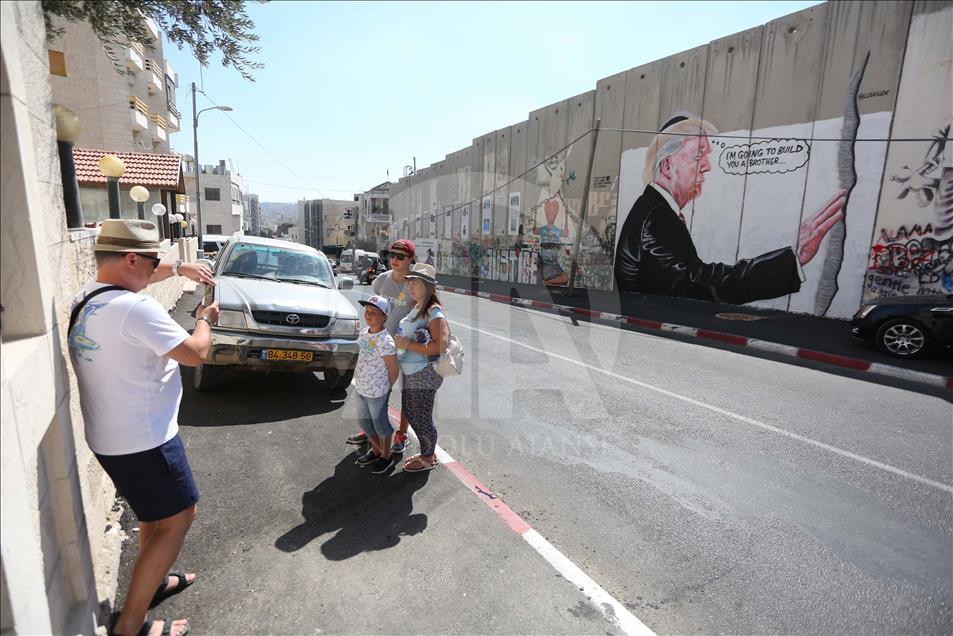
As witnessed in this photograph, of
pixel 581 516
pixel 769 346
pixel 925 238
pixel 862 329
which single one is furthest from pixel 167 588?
pixel 925 238

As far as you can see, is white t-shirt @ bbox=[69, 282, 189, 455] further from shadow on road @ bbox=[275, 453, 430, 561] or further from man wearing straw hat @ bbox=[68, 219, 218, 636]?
shadow on road @ bbox=[275, 453, 430, 561]

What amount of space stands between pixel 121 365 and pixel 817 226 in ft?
51.9

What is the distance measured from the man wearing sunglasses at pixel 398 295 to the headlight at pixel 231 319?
1.67 metres

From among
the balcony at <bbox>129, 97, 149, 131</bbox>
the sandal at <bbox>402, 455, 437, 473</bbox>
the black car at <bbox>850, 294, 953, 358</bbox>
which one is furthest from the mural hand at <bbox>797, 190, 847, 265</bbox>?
the balcony at <bbox>129, 97, 149, 131</bbox>

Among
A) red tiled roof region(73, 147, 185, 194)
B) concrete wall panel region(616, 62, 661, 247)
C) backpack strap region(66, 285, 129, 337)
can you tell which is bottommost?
backpack strap region(66, 285, 129, 337)

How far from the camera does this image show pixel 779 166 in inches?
559

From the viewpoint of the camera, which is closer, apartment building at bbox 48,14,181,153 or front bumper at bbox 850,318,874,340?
front bumper at bbox 850,318,874,340

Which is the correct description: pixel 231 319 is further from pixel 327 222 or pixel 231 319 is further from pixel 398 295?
pixel 327 222

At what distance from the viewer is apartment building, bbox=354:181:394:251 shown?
72875 mm

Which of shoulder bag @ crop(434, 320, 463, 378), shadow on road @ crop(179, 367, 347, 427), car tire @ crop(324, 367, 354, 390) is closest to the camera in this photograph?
shoulder bag @ crop(434, 320, 463, 378)

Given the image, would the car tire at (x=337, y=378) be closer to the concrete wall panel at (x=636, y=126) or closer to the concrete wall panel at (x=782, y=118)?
the concrete wall panel at (x=782, y=118)

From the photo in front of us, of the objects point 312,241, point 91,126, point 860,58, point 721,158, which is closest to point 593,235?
point 721,158

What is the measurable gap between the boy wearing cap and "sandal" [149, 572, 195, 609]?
1599mm

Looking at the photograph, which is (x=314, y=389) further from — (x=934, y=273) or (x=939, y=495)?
(x=934, y=273)
